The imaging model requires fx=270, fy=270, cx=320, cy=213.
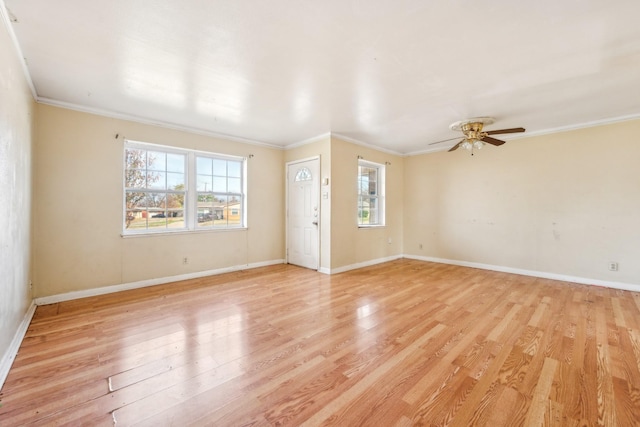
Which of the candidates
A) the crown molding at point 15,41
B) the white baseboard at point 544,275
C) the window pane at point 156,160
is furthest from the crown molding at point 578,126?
the crown molding at point 15,41

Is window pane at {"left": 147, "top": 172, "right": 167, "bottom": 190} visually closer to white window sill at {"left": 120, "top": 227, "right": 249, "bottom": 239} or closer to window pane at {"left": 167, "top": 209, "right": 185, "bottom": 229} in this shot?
window pane at {"left": 167, "top": 209, "right": 185, "bottom": 229}

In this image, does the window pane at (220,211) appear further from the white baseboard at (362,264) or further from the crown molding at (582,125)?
the crown molding at (582,125)

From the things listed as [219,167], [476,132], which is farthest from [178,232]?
[476,132]

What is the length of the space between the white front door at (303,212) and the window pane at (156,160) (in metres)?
2.25

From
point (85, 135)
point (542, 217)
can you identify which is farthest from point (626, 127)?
point (85, 135)

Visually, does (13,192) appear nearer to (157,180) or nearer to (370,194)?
(157,180)

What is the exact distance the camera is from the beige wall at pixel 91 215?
10.7ft

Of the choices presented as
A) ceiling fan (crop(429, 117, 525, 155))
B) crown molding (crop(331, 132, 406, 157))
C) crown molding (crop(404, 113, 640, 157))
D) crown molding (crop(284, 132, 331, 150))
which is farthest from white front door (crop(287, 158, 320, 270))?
crown molding (crop(404, 113, 640, 157))

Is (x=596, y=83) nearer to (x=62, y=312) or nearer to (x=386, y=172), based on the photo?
(x=386, y=172)

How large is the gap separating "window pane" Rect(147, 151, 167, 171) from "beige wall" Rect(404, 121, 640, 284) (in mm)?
5111

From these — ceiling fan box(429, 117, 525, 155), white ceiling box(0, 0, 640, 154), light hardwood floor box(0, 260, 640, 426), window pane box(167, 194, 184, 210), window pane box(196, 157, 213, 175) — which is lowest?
light hardwood floor box(0, 260, 640, 426)

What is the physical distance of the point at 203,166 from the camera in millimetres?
4637

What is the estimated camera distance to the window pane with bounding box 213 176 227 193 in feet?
15.7

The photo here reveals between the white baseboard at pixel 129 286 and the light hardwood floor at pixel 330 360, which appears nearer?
the light hardwood floor at pixel 330 360
